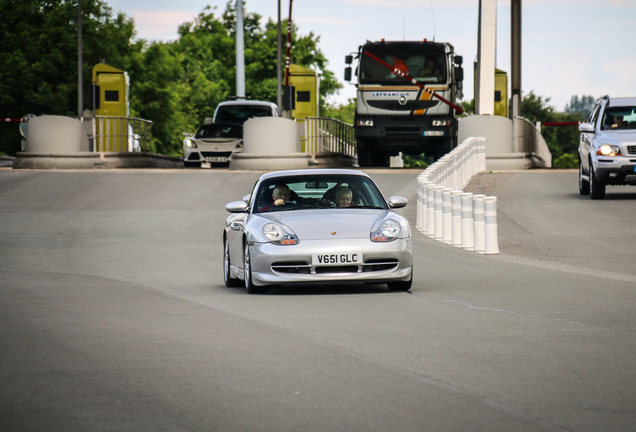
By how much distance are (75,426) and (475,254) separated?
11370 millimetres

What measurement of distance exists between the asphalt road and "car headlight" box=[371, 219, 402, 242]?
0.57m

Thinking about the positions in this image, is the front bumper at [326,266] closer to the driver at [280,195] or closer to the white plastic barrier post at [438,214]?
the driver at [280,195]

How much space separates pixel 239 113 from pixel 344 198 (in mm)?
Answer: 28936

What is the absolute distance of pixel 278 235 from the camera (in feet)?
37.2

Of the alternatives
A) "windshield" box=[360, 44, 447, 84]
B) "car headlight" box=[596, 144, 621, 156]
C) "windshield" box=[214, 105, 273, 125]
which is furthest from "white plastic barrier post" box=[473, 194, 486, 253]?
"windshield" box=[214, 105, 273, 125]

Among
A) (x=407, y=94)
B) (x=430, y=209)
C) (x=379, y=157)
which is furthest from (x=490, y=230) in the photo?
(x=379, y=157)

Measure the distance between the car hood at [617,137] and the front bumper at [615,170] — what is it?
37cm

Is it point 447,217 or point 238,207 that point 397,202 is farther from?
point 447,217

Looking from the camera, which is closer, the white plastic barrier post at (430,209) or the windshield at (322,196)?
the windshield at (322,196)

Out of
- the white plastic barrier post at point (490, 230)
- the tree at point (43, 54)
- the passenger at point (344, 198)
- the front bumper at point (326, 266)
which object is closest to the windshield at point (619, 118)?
the white plastic barrier post at point (490, 230)

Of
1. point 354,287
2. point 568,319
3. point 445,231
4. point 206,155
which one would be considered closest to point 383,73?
point 206,155

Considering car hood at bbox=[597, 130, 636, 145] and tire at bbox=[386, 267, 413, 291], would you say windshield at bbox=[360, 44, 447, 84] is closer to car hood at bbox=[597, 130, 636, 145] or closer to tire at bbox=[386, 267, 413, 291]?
car hood at bbox=[597, 130, 636, 145]

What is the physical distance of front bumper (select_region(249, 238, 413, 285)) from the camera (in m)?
11.1

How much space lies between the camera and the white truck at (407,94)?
32.0 metres
